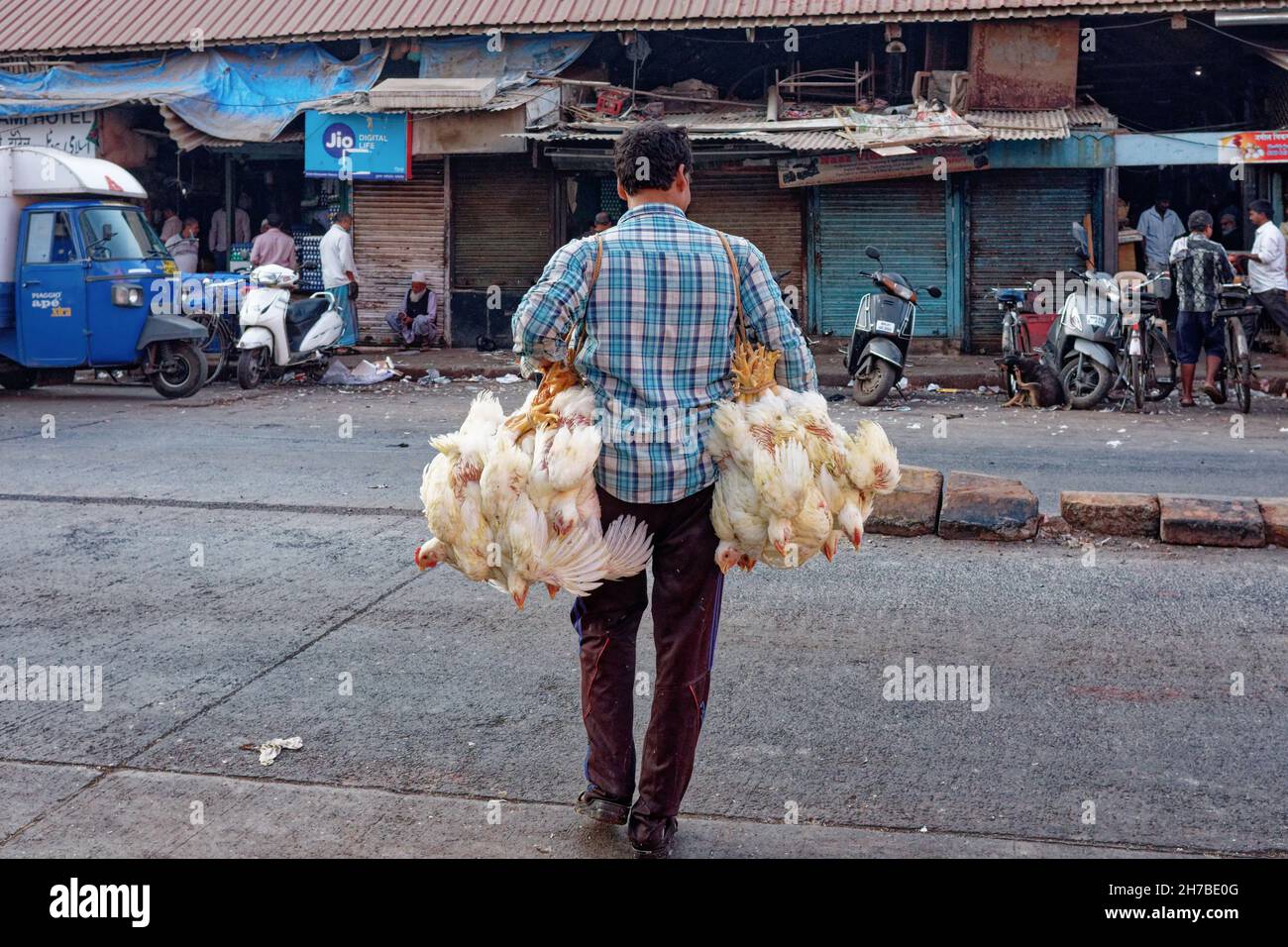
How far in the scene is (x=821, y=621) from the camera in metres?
5.71

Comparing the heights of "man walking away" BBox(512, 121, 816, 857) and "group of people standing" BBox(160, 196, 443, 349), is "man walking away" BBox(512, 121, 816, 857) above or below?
below

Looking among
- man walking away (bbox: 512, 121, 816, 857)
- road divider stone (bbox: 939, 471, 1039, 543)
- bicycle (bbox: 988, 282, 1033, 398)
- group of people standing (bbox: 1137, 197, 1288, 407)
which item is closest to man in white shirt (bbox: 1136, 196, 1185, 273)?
group of people standing (bbox: 1137, 197, 1288, 407)

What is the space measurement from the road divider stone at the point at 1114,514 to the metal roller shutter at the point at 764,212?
11757 millimetres

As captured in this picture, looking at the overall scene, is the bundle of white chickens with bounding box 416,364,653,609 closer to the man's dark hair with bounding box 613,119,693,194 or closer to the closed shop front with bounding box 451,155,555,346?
the man's dark hair with bounding box 613,119,693,194

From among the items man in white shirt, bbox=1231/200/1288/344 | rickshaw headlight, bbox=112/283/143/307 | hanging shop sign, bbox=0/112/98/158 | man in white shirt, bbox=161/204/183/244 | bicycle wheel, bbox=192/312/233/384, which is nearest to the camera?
man in white shirt, bbox=1231/200/1288/344

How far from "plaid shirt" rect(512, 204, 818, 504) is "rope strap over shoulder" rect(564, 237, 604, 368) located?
0.4 inches

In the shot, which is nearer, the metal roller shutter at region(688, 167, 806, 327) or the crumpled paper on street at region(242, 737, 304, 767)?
the crumpled paper on street at region(242, 737, 304, 767)

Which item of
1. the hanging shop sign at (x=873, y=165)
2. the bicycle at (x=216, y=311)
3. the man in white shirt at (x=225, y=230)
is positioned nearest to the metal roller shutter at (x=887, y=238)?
the hanging shop sign at (x=873, y=165)

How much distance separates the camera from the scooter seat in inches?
610

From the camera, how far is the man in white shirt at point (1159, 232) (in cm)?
1777

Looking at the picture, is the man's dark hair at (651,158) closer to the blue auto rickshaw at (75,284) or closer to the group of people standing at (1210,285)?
the group of people standing at (1210,285)

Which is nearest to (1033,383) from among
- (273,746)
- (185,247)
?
(273,746)

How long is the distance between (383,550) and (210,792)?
3077 mm

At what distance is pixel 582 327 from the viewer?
3535 mm
